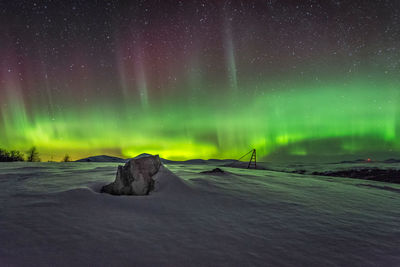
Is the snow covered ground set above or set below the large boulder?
below

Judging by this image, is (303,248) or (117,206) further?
(117,206)

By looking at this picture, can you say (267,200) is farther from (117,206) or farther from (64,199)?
(64,199)

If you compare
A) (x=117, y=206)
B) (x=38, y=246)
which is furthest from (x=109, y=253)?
(x=117, y=206)

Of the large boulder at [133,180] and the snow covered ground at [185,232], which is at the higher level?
the large boulder at [133,180]

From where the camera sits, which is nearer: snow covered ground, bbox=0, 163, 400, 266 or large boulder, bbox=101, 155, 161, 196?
snow covered ground, bbox=0, 163, 400, 266

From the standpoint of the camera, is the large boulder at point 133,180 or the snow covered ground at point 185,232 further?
the large boulder at point 133,180

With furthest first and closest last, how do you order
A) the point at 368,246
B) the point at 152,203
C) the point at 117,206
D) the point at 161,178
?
the point at 161,178 → the point at 152,203 → the point at 117,206 → the point at 368,246

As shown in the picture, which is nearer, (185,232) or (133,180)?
(185,232)

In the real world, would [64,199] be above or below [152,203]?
above

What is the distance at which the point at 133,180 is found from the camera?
12.6 feet

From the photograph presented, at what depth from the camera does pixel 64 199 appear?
3.03 m

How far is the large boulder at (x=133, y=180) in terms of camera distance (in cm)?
374

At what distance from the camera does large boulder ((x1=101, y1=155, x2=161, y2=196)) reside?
3744mm

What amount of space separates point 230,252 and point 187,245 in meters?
0.41
